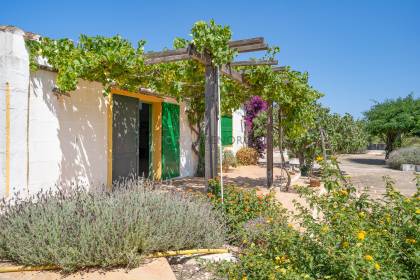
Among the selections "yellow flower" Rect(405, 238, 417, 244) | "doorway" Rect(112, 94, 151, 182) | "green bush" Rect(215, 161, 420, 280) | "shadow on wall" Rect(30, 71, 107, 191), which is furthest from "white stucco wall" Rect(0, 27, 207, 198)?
"yellow flower" Rect(405, 238, 417, 244)

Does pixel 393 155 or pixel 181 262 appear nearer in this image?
pixel 181 262

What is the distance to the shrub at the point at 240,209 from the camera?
13.9 feet

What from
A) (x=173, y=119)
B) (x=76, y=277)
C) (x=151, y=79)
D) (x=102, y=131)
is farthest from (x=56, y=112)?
(x=173, y=119)

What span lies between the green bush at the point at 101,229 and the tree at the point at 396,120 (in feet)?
63.3

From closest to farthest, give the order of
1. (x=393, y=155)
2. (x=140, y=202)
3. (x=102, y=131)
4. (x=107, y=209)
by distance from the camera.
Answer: (x=107, y=209), (x=140, y=202), (x=102, y=131), (x=393, y=155)

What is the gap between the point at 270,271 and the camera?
2.70 metres

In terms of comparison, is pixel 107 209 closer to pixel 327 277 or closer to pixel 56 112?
pixel 327 277

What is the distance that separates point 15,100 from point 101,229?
266 cm

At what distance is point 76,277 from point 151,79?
4.59 m

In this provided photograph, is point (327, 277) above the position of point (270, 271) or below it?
above

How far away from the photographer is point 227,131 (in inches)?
575

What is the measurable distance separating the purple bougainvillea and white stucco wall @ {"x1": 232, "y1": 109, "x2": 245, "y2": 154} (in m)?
0.28

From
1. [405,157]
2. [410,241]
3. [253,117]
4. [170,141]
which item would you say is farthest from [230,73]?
[405,157]

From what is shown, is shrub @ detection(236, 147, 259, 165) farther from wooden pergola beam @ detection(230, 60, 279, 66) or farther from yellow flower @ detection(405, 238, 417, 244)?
yellow flower @ detection(405, 238, 417, 244)
